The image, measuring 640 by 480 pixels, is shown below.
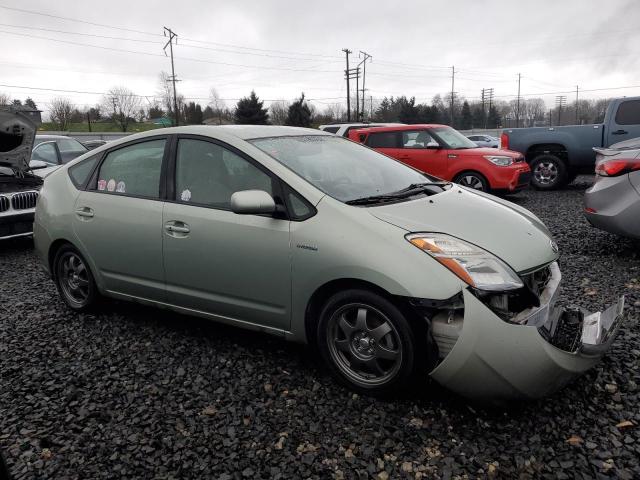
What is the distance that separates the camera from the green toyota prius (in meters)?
2.44

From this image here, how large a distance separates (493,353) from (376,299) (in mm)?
621

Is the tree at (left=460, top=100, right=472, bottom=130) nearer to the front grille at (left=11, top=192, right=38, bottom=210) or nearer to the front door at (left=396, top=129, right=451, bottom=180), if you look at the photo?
the front door at (left=396, top=129, right=451, bottom=180)

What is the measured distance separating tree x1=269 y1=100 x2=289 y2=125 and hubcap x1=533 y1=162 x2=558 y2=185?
160ft

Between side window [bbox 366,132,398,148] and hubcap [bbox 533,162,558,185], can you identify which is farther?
hubcap [bbox 533,162,558,185]

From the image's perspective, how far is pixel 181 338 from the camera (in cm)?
370

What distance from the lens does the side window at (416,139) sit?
1024cm

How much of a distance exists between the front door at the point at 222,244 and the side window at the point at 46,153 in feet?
26.6

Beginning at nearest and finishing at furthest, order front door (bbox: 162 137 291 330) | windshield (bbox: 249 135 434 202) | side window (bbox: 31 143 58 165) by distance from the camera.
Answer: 1. front door (bbox: 162 137 291 330)
2. windshield (bbox: 249 135 434 202)
3. side window (bbox: 31 143 58 165)

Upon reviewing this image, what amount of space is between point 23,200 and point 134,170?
148 inches

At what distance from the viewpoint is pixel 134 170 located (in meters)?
3.80

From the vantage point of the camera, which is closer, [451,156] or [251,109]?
[451,156]

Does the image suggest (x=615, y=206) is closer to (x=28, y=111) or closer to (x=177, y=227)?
(x=177, y=227)

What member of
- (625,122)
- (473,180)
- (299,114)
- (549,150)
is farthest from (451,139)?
(299,114)

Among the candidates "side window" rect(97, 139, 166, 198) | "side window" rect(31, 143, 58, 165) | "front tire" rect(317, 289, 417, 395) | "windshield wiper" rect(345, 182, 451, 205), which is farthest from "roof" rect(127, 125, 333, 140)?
"side window" rect(31, 143, 58, 165)
